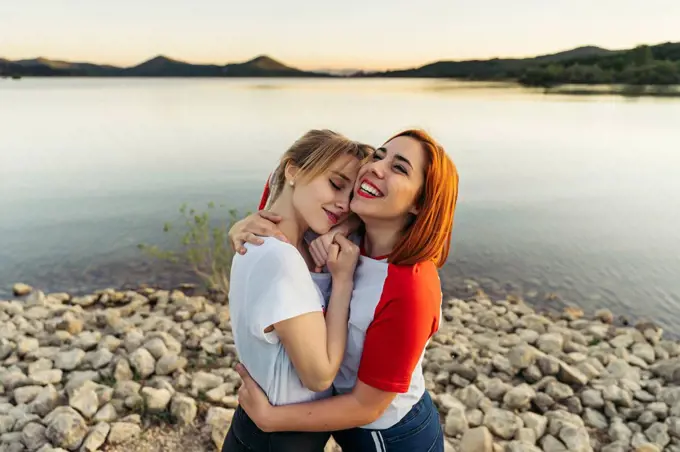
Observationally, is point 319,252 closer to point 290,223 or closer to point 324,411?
point 290,223

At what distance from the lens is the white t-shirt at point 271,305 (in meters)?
1.86

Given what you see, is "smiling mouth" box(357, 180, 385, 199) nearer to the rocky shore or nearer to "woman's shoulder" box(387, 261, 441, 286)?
"woman's shoulder" box(387, 261, 441, 286)

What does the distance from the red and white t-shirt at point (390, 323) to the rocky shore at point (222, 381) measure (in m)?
1.90

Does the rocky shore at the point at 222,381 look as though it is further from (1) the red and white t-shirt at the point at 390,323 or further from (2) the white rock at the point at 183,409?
(1) the red and white t-shirt at the point at 390,323

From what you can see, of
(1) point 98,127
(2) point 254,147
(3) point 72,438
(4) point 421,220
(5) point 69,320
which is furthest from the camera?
(1) point 98,127

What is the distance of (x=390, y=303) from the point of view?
1.92 metres

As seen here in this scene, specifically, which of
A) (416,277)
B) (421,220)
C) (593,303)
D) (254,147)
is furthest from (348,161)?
(254,147)

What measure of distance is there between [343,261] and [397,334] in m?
0.35

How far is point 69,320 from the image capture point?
583 centimetres

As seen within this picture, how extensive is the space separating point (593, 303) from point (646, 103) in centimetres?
4176

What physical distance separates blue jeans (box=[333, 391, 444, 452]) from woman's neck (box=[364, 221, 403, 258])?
645 mm

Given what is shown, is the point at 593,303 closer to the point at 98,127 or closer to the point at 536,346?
the point at 536,346

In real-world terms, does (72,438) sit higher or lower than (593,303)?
higher

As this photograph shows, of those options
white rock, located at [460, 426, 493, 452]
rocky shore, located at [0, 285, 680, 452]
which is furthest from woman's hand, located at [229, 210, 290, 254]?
white rock, located at [460, 426, 493, 452]
